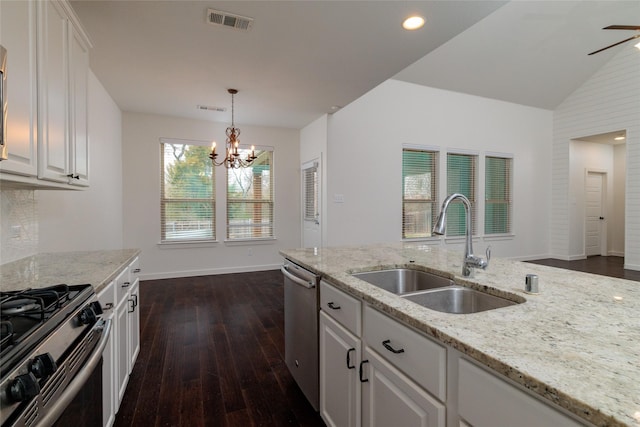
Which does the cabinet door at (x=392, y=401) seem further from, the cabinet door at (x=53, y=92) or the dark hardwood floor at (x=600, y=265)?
the dark hardwood floor at (x=600, y=265)

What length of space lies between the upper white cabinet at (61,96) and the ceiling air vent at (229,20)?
91cm

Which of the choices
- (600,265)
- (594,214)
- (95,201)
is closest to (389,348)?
(95,201)

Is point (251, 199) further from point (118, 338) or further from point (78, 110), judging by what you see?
point (118, 338)

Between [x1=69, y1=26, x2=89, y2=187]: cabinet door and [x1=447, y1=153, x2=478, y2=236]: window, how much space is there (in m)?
5.96

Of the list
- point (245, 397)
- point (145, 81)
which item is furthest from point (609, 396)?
point (145, 81)

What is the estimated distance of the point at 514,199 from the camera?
686cm

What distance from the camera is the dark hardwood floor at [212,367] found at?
185 centimetres

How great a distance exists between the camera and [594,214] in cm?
744

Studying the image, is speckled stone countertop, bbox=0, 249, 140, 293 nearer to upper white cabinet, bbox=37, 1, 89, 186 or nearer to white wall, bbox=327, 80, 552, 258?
upper white cabinet, bbox=37, 1, 89, 186

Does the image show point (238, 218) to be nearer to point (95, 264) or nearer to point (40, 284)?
point (95, 264)

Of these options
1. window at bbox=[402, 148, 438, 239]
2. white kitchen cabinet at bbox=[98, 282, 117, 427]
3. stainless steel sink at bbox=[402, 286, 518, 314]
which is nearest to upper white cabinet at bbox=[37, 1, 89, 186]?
white kitchen cabinet at bbox=[98, 282, 117, 427]

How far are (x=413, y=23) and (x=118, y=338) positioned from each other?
10.2ft

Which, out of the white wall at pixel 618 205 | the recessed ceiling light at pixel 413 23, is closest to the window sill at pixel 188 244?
the recessed ceiling light at pixel 413 23

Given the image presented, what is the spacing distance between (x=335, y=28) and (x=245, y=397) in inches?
116
